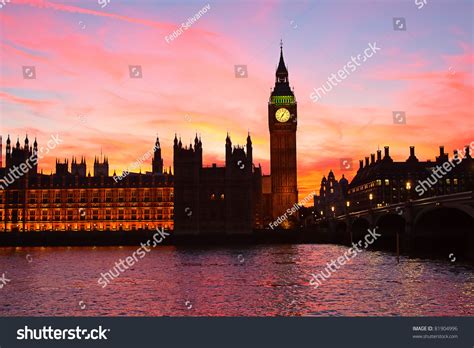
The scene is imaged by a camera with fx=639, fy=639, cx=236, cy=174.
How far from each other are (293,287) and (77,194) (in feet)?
349

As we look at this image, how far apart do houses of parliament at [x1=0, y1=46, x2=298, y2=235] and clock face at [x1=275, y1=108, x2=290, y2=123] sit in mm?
268

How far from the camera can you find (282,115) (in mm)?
170250

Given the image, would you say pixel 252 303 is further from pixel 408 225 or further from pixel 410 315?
pixel 408 225

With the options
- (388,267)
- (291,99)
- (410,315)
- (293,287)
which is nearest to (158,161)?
(291,99)

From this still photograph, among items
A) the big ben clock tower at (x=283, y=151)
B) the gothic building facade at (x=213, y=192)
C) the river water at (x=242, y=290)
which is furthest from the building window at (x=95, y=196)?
the river water at (x=242, y=290)

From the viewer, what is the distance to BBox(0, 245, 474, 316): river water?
34188mm

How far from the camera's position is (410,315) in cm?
3203

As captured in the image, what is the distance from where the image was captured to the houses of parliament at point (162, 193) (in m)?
128
